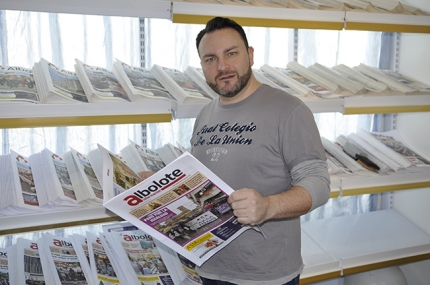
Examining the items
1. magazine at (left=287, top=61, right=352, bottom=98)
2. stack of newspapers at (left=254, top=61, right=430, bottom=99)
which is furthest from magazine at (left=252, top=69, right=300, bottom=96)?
magazine at (left=287, top=61, right=352, bottom=98)

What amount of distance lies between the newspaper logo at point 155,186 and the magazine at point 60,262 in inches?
26.5

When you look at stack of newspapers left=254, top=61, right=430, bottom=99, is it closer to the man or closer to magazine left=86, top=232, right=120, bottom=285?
the man

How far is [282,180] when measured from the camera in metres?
1.35

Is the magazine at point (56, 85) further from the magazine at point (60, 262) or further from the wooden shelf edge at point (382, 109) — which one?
the wooden shelf edge at point (382, 109)

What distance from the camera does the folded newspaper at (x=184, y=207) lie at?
1.08 m

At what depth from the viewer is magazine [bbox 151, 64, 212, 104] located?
167cm

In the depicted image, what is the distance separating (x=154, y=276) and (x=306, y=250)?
83 centimetres

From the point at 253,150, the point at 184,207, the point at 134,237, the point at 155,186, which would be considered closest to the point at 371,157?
the point at 253,150

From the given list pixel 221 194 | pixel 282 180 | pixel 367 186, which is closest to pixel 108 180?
pixel 221 194

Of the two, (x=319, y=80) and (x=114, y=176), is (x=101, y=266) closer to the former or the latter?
(x=114, y=176)

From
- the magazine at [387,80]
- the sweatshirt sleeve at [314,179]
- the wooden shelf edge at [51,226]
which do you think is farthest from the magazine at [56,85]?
the magazine at [387,80]

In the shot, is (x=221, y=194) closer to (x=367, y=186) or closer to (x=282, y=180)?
(x=282, y=180)

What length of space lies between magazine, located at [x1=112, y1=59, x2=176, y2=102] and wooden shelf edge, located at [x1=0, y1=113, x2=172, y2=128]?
62mm

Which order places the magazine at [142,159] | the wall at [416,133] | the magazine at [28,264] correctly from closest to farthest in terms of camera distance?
the magazine at [28,264] < the magazine at [142,159] < the wall at [416,133]
